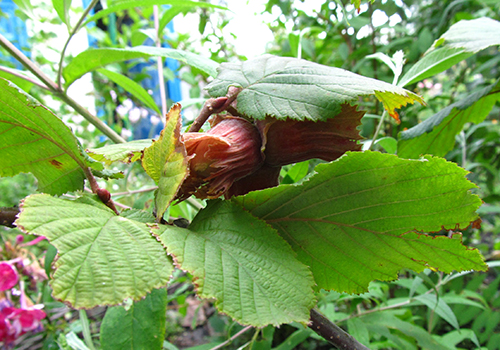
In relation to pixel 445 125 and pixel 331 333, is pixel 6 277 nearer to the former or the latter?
pixel 331 333

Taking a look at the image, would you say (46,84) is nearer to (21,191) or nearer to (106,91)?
(106,91)

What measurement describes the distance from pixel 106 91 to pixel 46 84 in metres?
1.21

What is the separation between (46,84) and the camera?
19.4 inches

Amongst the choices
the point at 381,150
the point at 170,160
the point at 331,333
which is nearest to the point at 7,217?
the point at 170,160

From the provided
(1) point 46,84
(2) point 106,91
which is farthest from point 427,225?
(2) point 106,91

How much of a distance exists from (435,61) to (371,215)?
294mm

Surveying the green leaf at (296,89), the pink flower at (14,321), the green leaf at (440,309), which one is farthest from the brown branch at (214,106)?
the pink flower at (14,321)

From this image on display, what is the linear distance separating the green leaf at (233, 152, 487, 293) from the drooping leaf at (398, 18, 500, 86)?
23 cm

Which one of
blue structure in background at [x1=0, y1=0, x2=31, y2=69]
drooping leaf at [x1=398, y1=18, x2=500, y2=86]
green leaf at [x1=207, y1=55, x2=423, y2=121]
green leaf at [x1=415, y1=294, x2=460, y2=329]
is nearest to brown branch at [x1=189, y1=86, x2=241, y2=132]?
green leaf at [x1=207, y1=55, x2=423, y2=121]

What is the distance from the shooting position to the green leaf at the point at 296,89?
0.78 ft

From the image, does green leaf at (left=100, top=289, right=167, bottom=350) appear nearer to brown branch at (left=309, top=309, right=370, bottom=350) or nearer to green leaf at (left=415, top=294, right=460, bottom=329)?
brown branch at (left=309, top=309, right=370, bottom=350)

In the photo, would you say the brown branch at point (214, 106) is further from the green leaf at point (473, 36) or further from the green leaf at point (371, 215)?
the green leaf at point (473, 36)

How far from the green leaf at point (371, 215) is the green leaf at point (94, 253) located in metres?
0.08

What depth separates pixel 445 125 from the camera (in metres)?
0.54
